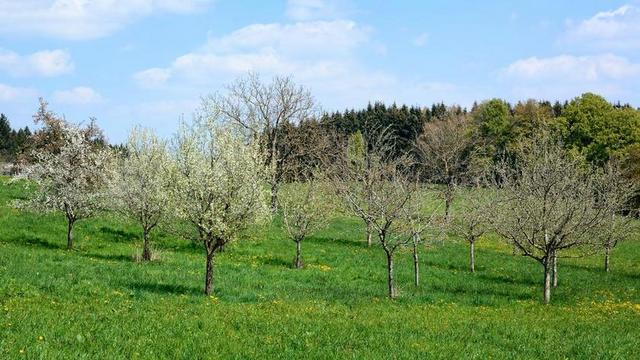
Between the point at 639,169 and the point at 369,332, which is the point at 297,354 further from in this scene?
the point at 639,169

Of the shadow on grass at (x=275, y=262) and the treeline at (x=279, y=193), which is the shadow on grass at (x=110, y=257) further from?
the shadow on grass at (x=275, y=262)

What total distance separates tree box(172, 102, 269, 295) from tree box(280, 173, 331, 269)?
8.94 m

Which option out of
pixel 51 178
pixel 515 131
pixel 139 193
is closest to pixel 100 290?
pixel 139 193

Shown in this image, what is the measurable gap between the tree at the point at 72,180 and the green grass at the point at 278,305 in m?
1.97

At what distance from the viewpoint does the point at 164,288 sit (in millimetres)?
19297

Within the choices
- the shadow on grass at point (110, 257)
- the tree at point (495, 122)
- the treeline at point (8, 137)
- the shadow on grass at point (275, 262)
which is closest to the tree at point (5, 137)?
the treeline at point (8, 137)

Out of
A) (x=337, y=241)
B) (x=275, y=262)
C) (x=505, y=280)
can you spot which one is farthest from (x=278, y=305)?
(x=337, y=241)

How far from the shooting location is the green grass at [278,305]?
11.4 metres

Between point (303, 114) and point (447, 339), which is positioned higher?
point (303, 114)

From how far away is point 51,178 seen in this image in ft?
98.0

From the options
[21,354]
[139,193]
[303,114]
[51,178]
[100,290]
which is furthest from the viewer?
[303,114]

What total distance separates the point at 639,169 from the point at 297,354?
188ft

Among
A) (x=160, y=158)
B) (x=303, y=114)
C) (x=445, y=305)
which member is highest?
(x=303, y=114)

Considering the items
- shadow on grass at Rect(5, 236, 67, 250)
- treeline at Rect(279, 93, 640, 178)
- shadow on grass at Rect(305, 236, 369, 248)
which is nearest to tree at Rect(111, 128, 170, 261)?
shadow on grass at Rect(5, 236, 67, 250)
